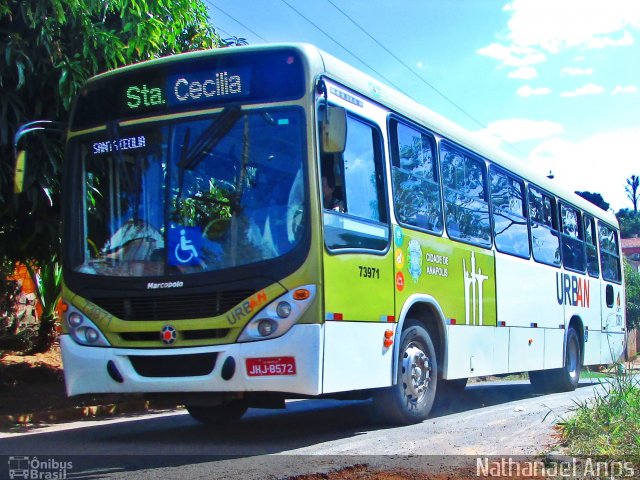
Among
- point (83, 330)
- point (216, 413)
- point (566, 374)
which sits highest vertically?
point (83, 330)

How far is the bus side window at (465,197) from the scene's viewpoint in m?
9.81

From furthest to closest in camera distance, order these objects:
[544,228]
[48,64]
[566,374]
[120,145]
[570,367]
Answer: [570,367] → [566,374] → [544,228] → [48,64] → [120,145]

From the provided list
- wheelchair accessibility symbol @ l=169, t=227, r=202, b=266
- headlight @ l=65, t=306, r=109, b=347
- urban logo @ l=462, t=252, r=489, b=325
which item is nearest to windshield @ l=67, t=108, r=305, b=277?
wheelchair accessibility symbol @ l=169, t=227, r=202, b=266

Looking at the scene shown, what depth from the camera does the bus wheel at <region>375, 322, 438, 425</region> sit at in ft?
27.1

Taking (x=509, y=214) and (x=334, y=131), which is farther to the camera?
(x=509, y=214)

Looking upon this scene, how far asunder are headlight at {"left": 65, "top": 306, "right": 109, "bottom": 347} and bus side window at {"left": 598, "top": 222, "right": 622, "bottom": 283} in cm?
1216

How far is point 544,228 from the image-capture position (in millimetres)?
13219

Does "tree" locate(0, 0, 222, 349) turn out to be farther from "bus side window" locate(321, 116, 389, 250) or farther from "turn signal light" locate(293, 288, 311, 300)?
"turn signal light" locate(293, 288, 311, 300)

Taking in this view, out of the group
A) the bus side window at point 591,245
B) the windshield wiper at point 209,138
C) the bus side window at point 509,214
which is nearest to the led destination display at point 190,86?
the windshield wiper at point 209,138

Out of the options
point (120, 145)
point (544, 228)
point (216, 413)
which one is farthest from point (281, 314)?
point (544, 228)

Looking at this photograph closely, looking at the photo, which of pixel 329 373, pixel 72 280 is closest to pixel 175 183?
pixel 72 280

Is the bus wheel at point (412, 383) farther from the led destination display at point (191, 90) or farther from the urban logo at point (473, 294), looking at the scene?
the led destination display at point (191, 90)

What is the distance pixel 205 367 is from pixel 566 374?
9.30 metres

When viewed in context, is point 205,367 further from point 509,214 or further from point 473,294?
point 509,214
